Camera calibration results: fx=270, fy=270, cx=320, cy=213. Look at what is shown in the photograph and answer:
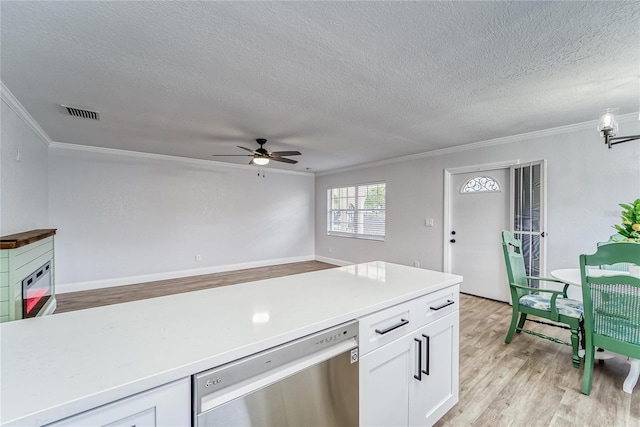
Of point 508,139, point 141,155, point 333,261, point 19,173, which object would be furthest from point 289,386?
point 333,261

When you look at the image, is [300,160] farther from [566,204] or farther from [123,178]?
[566,204]

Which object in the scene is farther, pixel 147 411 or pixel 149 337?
pixel 149 337

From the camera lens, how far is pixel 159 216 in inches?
200

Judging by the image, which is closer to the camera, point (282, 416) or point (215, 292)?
point (282, 416)

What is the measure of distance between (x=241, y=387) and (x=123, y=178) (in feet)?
17.1

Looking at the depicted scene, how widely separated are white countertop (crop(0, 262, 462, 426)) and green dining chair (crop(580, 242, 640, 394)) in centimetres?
138

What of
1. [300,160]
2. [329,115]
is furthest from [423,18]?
[300,160]

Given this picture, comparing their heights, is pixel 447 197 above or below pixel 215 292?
above

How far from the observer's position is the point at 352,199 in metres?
6.42

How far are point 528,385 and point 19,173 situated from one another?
5.26 m

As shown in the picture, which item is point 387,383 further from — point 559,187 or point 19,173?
point 19,173

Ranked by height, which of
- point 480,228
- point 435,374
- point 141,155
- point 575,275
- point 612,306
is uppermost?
point 141,155

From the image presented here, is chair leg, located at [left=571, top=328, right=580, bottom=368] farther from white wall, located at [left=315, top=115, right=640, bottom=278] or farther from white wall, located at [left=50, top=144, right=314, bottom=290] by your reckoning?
white wall, located at [left=50, top=144, right=314, bottom=290]

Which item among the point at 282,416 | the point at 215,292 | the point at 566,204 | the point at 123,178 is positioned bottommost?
the point at 282,416
